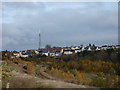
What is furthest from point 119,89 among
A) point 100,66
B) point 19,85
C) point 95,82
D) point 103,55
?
point 103,55

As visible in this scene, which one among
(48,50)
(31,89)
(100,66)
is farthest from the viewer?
(48,50)

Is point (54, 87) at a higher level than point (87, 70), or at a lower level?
higher

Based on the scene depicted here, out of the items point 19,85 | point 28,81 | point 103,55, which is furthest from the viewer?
point 103,55

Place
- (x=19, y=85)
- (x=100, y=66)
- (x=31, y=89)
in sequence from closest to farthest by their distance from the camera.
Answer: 1. (x=31, y=89)
2. (x=19, y=85)
3. (x=100, y=66)

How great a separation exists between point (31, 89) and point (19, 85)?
93 cm

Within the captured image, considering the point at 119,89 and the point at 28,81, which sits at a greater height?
the point at 28,81

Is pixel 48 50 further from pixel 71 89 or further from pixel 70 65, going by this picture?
pixel 71 89

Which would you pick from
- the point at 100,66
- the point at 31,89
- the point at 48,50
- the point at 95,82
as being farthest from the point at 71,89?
the point at 48,50

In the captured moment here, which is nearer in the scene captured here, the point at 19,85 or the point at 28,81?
the point at 19,85

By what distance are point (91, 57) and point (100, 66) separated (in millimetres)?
8895

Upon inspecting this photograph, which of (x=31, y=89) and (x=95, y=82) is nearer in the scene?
(x=31, y=89)

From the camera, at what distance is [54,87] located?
7.51 meters

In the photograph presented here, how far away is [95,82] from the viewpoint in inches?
464

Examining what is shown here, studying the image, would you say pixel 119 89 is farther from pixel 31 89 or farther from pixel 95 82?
pixel 31 89
